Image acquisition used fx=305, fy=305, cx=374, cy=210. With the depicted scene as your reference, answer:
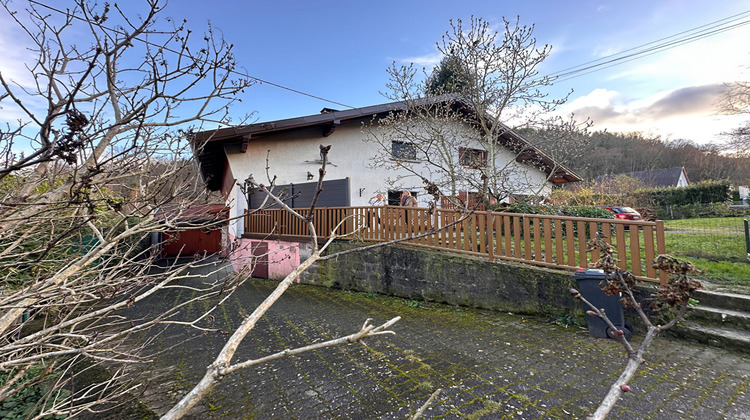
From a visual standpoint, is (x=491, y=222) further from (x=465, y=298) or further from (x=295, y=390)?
(x=295, y=390)

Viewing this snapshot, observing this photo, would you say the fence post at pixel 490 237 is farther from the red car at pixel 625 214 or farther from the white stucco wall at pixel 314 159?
the red car at pixel 625 214

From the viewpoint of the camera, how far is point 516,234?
4.41 metres

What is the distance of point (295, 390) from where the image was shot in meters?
2.62

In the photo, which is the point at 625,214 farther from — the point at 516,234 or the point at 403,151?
the point at 516,234

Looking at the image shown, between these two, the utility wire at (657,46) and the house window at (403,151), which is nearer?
the utility wire at (657,46)

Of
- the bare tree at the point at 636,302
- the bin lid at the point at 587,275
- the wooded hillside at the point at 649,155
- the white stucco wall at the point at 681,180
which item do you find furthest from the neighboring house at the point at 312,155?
the white stucco wall at the point at 681,180

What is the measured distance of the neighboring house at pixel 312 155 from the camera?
338 inches

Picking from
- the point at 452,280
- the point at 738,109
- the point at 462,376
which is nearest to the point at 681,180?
the point at 738,109

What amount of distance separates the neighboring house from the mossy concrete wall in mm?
2422

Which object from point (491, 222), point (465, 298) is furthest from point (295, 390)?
point (491, 222)

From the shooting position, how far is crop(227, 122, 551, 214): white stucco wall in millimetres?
8805

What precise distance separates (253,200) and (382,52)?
5.96 m

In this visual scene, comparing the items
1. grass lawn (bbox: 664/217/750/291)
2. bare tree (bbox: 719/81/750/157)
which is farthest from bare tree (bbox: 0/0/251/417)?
bare tree (bbox: 719/81/750/157)

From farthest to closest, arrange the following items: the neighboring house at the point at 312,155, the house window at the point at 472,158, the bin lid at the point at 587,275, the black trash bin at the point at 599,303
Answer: the neighboring house at the point at 312,155 → the bin lid at the point at 587,275 → the black trash bin at the point at 599,303 → the house window at the point at 472,158
